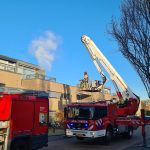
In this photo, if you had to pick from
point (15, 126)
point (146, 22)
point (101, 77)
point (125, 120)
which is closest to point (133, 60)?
point (146, 22)

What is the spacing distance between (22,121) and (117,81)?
14356 millimetres

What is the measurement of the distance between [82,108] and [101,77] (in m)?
8.23

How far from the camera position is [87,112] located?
62.6ft

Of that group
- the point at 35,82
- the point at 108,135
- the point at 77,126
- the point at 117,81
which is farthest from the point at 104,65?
the point at 35,82

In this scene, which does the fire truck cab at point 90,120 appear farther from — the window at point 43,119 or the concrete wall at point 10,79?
the concrete wall at point 10,79

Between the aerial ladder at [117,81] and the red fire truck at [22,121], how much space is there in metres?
9.45

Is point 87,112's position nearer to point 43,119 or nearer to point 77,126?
point 77,126

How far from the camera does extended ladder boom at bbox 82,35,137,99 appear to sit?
24953mm

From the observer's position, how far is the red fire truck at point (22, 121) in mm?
11594

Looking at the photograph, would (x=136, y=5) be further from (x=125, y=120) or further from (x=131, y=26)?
(x=125, y=120)

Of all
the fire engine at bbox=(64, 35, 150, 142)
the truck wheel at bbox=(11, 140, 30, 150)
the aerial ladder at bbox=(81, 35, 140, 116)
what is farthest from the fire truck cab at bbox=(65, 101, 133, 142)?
the truck wheel at bbox=(11, 140, 30, 150)

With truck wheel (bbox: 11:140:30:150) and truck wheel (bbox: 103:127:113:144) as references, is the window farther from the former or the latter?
truck wheel (bbox: 103:127:113:144)

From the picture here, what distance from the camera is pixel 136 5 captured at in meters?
12.8

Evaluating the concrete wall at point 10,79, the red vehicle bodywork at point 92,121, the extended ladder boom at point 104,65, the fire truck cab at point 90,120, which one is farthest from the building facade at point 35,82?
the fire truck cab at point 90,120
